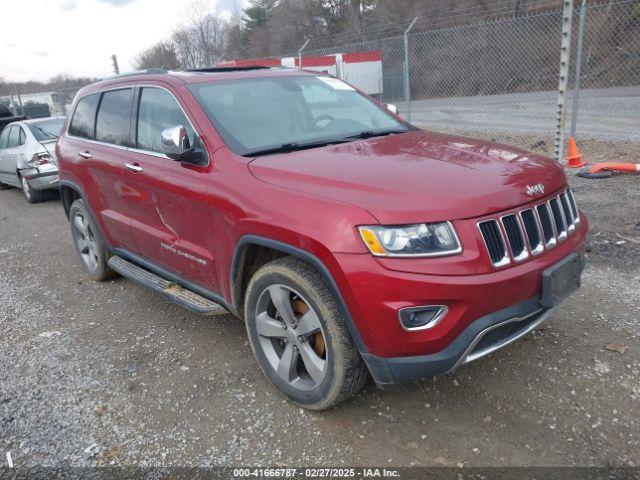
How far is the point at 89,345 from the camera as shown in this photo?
151 inches

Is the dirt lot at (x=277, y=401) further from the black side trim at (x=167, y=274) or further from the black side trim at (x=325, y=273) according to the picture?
the black side trim at (x=325, y=273)

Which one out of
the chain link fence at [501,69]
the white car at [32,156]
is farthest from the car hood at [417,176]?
the chain link fence at [501,69]

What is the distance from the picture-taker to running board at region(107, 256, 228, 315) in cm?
331

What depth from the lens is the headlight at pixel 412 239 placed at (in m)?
2.29

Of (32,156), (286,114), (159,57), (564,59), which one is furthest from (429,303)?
(159,57)

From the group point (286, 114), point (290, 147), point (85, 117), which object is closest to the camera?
point (290, 147)

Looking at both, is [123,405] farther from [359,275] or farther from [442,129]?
[442,129]

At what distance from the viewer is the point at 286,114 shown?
3.48m

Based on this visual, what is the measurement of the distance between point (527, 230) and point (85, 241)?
424 cm

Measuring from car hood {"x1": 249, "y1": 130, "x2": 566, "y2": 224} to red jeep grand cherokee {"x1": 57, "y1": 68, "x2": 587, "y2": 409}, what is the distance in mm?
10

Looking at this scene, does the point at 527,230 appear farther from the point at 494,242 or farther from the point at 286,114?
the point at 286,114

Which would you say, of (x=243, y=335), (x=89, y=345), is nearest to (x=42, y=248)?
(x=89, y=345)

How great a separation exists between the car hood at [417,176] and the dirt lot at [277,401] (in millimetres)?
1138

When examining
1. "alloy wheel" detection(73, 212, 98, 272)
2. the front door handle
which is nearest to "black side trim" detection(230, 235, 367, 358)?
the front door handle
